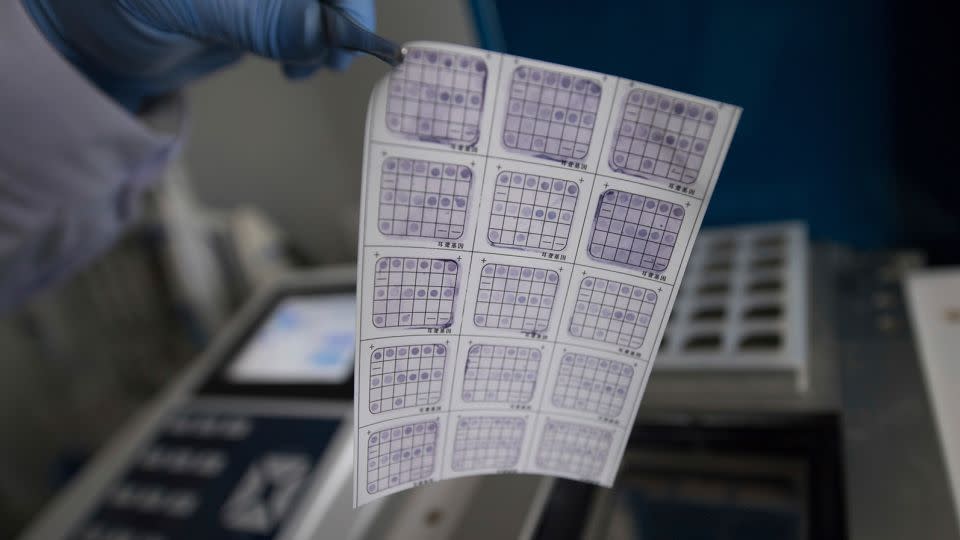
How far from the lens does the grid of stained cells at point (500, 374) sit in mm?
536

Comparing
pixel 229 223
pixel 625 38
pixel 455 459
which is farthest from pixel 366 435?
pixel 229 223

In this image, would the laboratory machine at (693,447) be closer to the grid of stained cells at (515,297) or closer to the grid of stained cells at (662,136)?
the grid of stained cells at (515,297)

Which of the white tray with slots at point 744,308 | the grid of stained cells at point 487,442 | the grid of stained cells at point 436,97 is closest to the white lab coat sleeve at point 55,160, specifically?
the grid of stained cells at point 436,97

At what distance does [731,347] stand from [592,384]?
0.42m

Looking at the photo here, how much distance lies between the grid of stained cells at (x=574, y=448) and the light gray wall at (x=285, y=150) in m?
0.83

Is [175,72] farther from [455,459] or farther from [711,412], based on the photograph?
[711,412]

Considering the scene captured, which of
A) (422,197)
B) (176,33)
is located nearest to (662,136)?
(422,197)

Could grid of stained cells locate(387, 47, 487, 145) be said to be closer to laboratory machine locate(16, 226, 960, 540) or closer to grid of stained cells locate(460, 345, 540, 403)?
grid of stained cells locate(460, 345, 540, 403)

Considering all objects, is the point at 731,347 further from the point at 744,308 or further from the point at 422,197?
the point at 422,197

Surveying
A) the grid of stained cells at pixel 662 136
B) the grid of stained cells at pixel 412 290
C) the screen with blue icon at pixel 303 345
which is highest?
the grid of stained cells at pixel 662 136

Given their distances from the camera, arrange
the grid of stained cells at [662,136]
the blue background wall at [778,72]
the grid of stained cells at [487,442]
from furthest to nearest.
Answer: the blue background wall at [778,72] → the grid of stained cells at [487,442] → the grid of stained cells at [662,136]

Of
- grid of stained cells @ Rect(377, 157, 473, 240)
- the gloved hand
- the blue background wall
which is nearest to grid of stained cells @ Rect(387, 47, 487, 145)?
grid of stained cells @ Rect(377, 157, 473, 240)

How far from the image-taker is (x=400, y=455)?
54cm

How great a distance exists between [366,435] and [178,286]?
1309 millimetres
